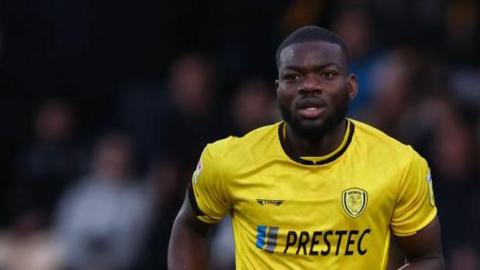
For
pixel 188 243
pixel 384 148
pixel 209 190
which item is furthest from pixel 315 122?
pixel 188 243

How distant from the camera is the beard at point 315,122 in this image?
6566mm

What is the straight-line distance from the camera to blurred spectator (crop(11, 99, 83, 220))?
12531mm

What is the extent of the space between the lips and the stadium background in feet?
13.8

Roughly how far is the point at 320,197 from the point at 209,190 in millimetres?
538

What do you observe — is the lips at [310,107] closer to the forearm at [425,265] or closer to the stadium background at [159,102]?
the forearm at [425,265]

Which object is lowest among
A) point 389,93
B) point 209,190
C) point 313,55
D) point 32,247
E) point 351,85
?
point 32,247

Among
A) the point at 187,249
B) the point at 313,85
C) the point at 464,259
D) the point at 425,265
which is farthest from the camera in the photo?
the point at 464,259

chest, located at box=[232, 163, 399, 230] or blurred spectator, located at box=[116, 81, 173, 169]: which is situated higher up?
chest, located at box=[232, 163, 399, 230]

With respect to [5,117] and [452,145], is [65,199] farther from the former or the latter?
[452,145]

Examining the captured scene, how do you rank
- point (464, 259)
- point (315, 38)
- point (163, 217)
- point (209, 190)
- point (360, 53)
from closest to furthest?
1. point (315, 38)
2. point (209, 190)
3. point (464, 259)
4. point (163, 217)
5. point (360, 53)

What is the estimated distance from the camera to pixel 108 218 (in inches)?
470

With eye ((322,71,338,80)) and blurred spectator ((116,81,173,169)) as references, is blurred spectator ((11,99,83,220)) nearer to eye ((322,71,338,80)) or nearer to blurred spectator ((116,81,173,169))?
blurred spectator ((116,81,173,169))

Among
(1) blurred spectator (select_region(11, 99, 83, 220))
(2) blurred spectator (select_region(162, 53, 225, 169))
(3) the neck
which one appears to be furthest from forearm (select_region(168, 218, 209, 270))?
(1) blurred spectator (select_region(11, 99, 83, 220))

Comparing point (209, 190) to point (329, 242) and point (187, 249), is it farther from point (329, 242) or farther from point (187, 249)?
point (329, 242)
